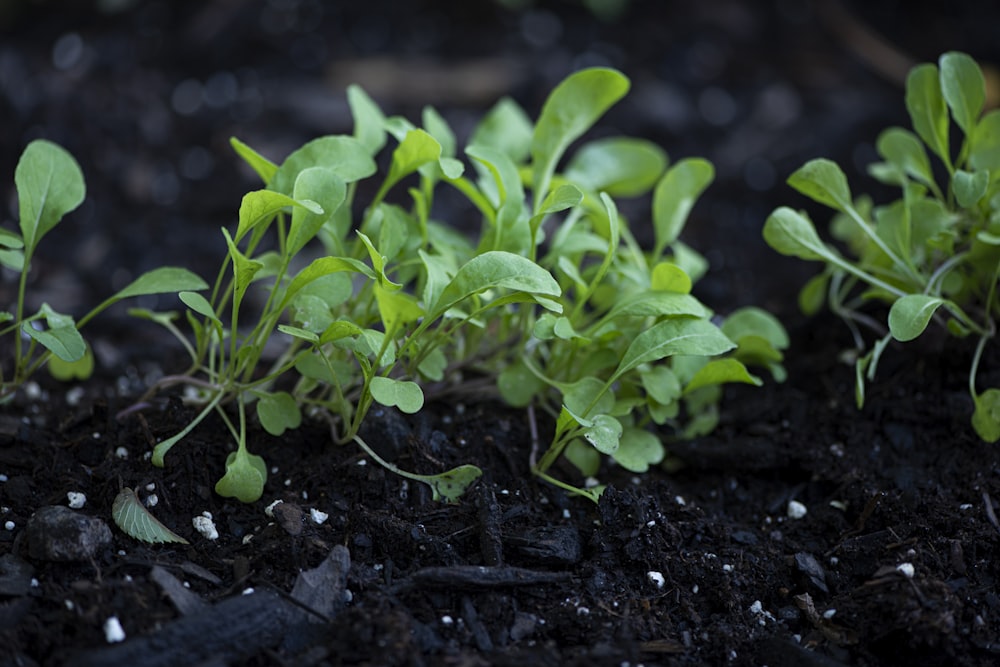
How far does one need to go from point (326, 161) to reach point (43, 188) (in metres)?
0.41

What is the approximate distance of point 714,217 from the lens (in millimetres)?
2184

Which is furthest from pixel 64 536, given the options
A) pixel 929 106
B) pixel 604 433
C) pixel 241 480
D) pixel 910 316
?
pixel 929 106

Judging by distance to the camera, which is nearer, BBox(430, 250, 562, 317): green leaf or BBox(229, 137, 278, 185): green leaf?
BBox(430, 250, 562, 317): green leaf

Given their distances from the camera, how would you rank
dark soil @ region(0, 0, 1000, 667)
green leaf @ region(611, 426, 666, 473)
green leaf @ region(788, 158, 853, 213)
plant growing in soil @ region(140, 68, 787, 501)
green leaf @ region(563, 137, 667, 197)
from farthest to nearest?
green leaf @ region(563, 137, 667, 197) < green leaf @ region(788, 158, 853, 213) < green leaf @ region(611, 426, 666, 473) < plant growing in soil @ region(140, 68, 787, 501) < dark soil @ region(0, 0, 1000, 667)

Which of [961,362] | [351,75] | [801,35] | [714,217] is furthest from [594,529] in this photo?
[801,35]

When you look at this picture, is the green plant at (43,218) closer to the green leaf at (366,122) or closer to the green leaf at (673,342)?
the green leaf at (366,122)

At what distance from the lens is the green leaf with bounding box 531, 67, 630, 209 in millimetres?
1326

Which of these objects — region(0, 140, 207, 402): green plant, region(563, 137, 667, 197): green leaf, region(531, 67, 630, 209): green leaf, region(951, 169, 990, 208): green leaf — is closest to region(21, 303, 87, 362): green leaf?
region(0, 140, 207, 402): green plant

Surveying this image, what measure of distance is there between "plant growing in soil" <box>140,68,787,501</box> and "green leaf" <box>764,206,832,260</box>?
0.12 metres

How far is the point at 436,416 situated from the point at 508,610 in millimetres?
370

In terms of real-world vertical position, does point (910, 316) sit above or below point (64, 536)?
above

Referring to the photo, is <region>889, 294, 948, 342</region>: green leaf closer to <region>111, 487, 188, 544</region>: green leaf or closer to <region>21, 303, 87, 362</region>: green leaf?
<region>111, 487, 188, 544</region>: green leaf

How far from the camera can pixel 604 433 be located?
3.81 feet

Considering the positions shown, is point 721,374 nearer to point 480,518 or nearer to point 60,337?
point 480,518
